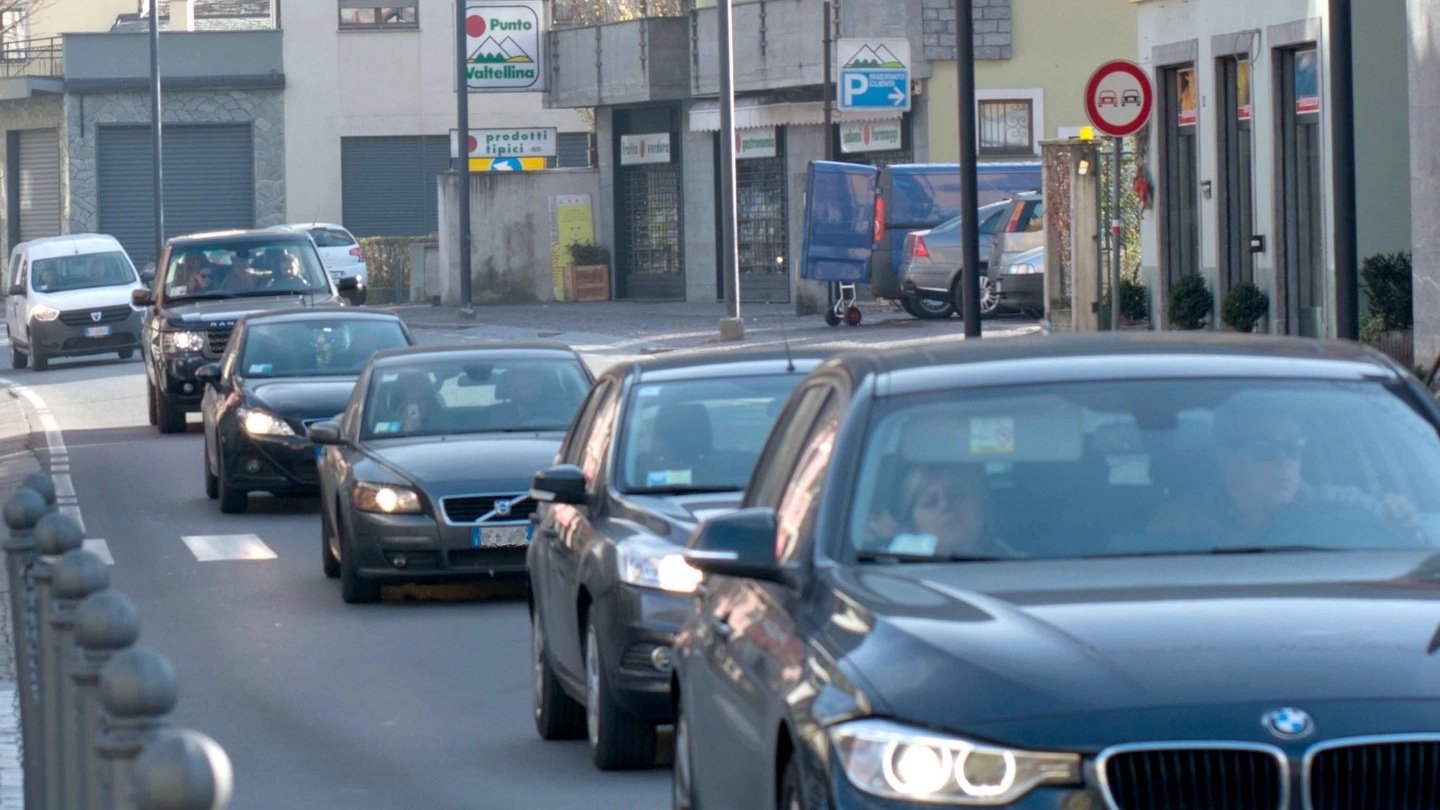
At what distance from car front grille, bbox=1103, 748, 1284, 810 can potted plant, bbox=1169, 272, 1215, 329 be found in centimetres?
2270

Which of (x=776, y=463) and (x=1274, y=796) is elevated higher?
(x=776, y=463)

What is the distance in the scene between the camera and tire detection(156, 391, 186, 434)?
24906 millimetres

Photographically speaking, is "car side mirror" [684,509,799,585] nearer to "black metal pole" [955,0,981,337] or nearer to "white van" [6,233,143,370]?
"black metal pole" [955,0,981,337]

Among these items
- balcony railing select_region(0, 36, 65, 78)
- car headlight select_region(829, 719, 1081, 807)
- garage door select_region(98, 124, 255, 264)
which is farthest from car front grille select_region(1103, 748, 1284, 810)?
balcony railing select_region(0, 36, 65, 78)

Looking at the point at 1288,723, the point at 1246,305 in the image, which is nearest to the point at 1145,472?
the point at 1288,723

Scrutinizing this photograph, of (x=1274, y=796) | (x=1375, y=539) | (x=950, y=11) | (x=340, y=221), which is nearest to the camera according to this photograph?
(x=1274, y=796)

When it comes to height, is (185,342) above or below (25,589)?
above

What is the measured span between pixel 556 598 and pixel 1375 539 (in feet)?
14.6

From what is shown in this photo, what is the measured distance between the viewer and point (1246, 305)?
972 inches

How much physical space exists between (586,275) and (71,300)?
53.3ft

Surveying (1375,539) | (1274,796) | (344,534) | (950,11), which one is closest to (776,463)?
(1375,539)

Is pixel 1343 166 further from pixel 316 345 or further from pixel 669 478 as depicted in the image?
pixel 316 345

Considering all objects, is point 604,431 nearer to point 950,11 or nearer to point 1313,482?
point 1313,482

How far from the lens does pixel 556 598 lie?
905 centimetres
